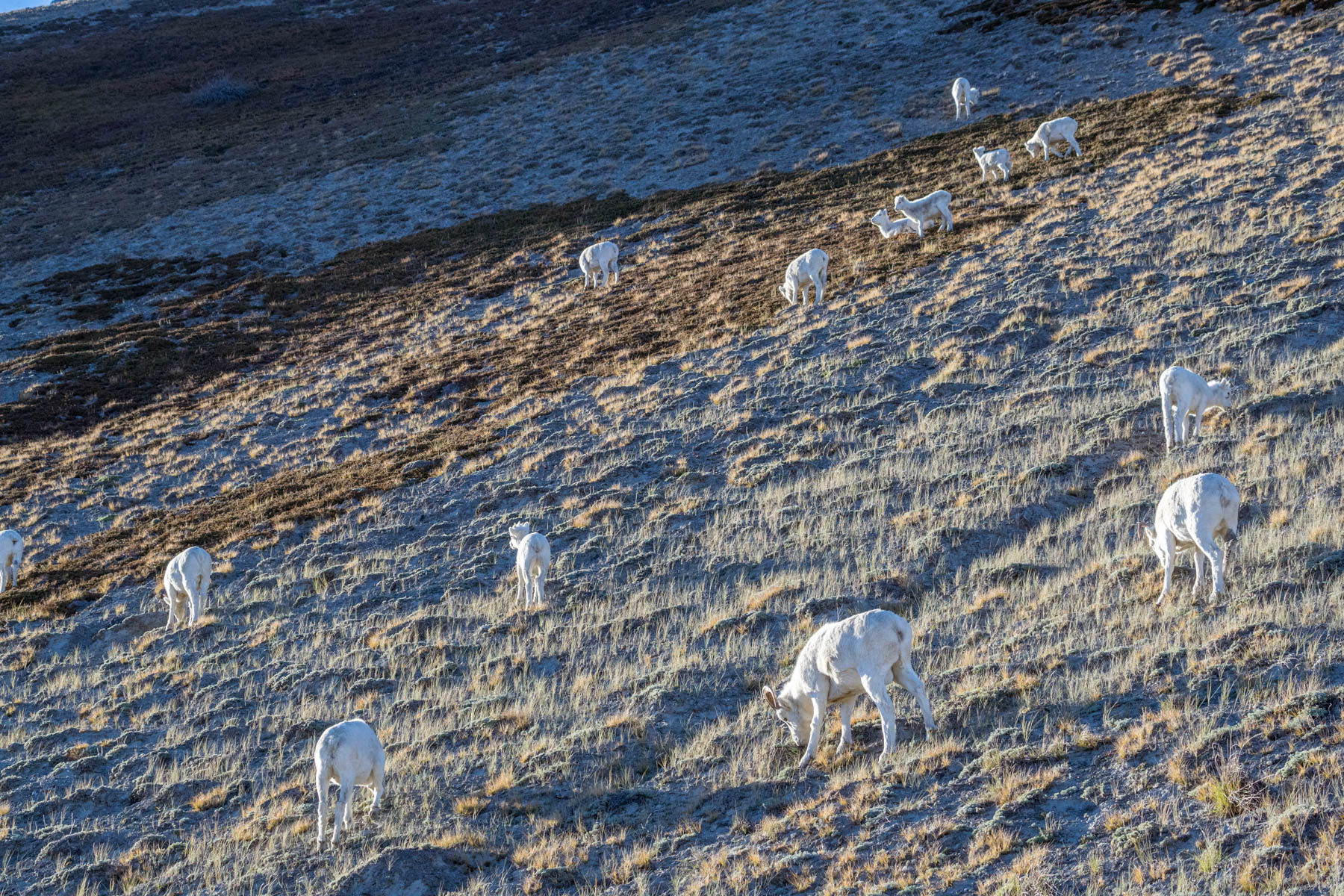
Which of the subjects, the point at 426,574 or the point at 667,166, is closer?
the point at 426,574

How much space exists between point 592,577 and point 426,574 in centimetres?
312

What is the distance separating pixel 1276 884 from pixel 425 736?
26.1 ft

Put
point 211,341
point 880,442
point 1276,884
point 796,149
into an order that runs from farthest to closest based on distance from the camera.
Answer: point 796,149 < point 211,341 < point 880,442 < point 1276,884

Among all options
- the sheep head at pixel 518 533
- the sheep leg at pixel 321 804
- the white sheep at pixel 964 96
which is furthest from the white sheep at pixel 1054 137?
the sheep leg at pixel 321 804

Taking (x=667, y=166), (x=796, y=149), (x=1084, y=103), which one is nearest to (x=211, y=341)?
(x=667, y=166)

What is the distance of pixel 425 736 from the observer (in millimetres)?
11562

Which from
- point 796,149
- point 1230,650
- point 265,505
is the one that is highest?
point 796,149

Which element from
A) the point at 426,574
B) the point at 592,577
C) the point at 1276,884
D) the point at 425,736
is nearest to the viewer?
the point at 1276,884

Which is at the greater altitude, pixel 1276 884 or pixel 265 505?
pixel 1276 884

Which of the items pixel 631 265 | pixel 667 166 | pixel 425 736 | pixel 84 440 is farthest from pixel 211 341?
pixel 425 736

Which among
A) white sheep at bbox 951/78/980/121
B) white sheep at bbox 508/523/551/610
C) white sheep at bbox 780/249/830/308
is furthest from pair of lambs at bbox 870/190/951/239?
white sheep at bbox 508/523/551/610

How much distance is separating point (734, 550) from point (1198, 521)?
6581mm

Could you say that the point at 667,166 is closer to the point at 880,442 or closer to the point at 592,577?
the point at 880,442

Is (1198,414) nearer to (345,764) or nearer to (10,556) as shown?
(345,764)
